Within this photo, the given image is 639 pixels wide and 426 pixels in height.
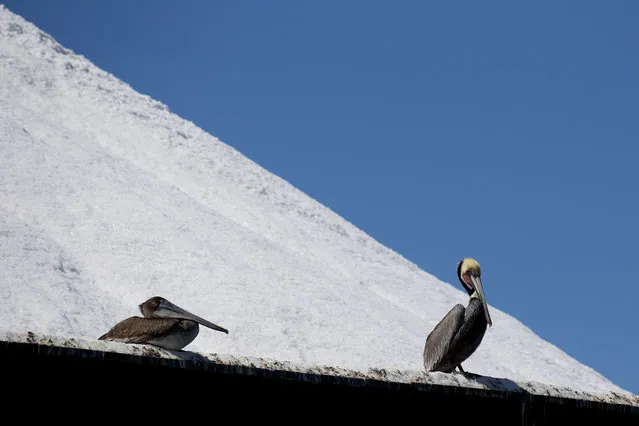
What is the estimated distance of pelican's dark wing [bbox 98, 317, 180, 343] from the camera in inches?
304

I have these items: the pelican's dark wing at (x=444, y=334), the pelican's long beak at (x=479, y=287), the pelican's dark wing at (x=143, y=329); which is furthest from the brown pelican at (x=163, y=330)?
the pelican's long beak at (x=479, y=287)

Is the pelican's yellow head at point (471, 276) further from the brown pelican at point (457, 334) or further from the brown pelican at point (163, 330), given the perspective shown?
the brown pelican at point (163, 330)

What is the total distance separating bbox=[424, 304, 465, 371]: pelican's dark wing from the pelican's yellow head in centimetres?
26

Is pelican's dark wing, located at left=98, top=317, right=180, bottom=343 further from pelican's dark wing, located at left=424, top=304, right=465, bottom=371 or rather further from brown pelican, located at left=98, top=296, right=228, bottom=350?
pelican's dark wing, located at left=424, top=304, right=465, bottom=371

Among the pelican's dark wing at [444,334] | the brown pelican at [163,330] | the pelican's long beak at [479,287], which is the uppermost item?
the pelican's long beak at [479,287]

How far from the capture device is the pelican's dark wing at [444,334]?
8305 mm

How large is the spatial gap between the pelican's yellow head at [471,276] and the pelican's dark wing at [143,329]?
7.56ft

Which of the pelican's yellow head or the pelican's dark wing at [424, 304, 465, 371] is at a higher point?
the pelican's yellow head

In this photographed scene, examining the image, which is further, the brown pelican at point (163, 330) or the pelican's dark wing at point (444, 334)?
the pelican's dark wing at point (444, 334)

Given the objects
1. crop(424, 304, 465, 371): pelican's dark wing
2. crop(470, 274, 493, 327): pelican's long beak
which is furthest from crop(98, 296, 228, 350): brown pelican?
crop(470, 274, 493, 327): pelican's long beak

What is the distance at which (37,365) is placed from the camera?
5.00m

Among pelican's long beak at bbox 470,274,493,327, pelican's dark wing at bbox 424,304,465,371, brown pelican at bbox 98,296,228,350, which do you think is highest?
pelican's long beak at bbox 470,274,493,327

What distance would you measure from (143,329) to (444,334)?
2.18m

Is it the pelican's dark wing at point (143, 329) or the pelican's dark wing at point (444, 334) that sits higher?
the pelican's dark wing at point (444, 334)
